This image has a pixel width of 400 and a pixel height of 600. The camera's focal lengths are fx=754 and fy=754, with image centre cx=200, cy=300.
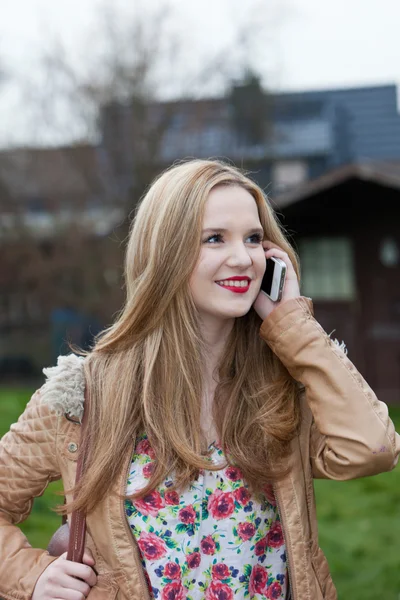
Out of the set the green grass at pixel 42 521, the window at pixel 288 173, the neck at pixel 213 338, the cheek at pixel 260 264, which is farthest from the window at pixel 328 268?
the cheek at pixel 260 264

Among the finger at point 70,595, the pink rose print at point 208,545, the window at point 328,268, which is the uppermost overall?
the pink rose print at point 208,545

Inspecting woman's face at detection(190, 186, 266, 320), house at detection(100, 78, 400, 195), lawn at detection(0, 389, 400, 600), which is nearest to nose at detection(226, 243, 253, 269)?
woman's face at detection(190, 186, 266, 320)

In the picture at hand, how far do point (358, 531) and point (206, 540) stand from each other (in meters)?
4.37

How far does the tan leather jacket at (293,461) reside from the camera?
2041mm

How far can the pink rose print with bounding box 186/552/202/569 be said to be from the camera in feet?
6.82

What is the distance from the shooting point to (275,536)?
2.18m

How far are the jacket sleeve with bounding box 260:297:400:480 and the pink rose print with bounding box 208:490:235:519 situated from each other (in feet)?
0.93

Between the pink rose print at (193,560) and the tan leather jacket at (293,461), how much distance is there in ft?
0.44

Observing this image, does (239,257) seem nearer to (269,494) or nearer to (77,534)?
(269,494)

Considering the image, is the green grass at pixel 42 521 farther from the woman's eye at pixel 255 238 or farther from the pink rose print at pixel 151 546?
the woman's eye at pixel 255 238

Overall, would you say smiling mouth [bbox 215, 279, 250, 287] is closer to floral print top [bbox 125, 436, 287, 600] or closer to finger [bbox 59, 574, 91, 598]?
floral print top [bbox 125, 436, 287, 600]

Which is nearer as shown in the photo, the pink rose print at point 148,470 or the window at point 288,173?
the pink rose print at point 148,470

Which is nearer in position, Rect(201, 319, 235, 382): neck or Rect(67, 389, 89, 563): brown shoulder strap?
Rect(67, 389, 89, 563): brown shoulder strap

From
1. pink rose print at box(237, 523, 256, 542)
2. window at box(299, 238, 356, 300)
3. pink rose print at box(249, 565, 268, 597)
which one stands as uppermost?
pink rose print at box(237, 523, 256, 542)
